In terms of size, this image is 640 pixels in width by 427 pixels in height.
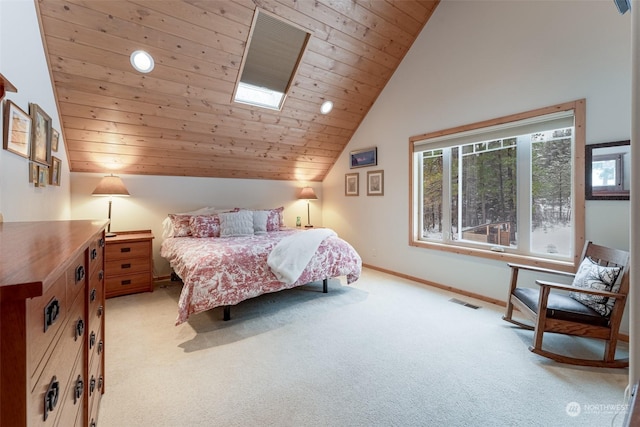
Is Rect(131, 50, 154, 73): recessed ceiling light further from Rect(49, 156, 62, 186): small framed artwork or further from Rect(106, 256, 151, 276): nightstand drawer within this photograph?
Rect(106, 256, 151, 276): nightstand drawer

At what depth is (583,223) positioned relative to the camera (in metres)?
2.47

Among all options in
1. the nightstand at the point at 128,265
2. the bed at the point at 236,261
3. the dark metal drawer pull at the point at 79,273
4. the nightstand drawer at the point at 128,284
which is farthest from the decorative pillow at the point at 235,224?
the dark metal drawer pull at the point at 79,273

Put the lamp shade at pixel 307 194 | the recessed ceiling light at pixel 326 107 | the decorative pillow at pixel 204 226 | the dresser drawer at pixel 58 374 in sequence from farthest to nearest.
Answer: the lamp shade at pixel 307 194 < the recessed ceiling light at pixel 326 107 < the decorative pillow at pixel 204 226 < the dresser drawer at pixel 58 374

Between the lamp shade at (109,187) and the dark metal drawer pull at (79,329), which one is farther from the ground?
the lamp shade at (109,187)

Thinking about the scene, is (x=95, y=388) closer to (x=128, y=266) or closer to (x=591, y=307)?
(x=128, y=266)

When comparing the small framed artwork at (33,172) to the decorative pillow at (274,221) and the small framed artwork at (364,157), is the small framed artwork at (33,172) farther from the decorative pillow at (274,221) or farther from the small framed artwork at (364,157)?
the small framed artwork at (364,157)

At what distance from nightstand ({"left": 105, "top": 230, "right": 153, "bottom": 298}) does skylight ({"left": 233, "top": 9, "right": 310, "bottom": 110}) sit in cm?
215

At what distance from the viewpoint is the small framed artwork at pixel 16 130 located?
158 cm

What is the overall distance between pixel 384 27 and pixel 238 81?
75.4 inches

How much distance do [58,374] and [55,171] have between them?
2.78 metres

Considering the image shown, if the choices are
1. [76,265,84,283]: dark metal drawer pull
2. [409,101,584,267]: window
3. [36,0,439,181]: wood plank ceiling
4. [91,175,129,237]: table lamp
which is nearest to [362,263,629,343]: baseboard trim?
[409,101,584,267]: window

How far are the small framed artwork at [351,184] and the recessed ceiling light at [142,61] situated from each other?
3.19 meters

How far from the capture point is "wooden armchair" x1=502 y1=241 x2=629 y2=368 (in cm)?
191

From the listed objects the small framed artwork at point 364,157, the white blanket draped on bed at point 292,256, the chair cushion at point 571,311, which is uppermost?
the small framed artwork at point 364,157
